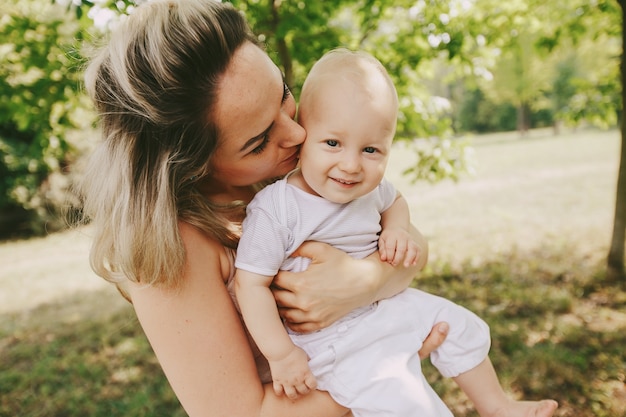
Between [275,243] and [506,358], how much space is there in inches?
125

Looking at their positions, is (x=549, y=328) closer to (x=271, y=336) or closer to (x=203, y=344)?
(x=271, y=336)

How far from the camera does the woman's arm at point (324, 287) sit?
1.54 metres

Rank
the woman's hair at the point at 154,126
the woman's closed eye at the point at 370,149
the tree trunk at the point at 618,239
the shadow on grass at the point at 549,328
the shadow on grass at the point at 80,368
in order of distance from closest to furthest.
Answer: the woman's hair at the point at 154,126, the woman's closed eye at the point at 370,149, the shadow on grass at the point at 549,328, the shadow on grass at the point at 80,368, the tree trunk at the point at 618,239

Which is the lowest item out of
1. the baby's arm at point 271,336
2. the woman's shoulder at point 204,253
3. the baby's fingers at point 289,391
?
the baby's fingers at point 289,391

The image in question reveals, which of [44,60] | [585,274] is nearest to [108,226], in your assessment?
[44,60]

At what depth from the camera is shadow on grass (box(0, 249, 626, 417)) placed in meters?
3.62

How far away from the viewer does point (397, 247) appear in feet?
5.70

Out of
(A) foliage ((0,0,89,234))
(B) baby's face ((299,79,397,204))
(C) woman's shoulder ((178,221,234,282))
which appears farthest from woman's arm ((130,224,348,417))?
(A) foliage ((0,0,89,234))

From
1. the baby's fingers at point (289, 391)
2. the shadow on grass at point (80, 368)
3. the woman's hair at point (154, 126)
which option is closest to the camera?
the woman's hair at point (154, 126)

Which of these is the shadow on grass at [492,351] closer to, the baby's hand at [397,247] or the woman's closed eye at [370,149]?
the baby's hand at [397,247]

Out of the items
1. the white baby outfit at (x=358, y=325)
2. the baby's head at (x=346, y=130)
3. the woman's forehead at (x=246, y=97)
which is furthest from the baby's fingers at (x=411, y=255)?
the woman's forehead at (x=246, y=97)

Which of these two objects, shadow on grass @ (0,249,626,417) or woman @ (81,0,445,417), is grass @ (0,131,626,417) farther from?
woman @ (81,0,445,417)

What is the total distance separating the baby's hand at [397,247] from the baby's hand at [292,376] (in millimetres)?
461

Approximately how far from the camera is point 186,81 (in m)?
1.39
